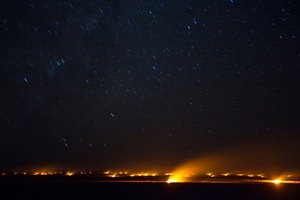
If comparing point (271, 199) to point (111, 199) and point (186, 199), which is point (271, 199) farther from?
point (111, 199)

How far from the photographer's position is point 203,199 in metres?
54.9

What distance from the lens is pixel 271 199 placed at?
167ft

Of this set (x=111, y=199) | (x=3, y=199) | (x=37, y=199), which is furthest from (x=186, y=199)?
(x=3, y=199)

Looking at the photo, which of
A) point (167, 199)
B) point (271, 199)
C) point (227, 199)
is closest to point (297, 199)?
point (271, 199)

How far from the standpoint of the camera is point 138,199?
171 feet

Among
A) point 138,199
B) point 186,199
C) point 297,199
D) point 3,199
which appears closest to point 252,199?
point 297,199

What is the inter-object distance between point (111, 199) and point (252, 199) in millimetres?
22323

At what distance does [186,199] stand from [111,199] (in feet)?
39.0

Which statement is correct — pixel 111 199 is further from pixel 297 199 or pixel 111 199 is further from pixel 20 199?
pixel 297 199

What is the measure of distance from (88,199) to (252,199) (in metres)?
25.7

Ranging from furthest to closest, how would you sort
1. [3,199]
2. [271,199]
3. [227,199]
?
[227,199]
[271,199]
[3,199]

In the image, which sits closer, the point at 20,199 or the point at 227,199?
the point at 20,199

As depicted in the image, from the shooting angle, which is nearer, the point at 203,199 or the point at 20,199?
the point at 20,199

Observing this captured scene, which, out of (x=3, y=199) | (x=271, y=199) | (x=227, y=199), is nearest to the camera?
(x=3, y=199)
